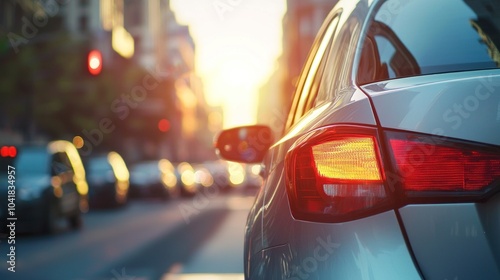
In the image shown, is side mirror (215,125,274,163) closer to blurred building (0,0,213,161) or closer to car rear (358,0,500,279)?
car rear (358,0,500,279)

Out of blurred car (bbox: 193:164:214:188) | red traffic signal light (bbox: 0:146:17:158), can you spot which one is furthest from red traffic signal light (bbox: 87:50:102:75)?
blurred car (bbox: 193:164:214:188)

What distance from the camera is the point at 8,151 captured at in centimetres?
1628

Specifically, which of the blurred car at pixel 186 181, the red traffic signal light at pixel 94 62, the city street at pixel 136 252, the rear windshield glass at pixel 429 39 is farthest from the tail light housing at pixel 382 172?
the blurred car at pixel 186 181

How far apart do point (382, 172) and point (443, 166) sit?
15 centimetres

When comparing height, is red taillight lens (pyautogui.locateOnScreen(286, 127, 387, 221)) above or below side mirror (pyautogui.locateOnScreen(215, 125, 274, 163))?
below

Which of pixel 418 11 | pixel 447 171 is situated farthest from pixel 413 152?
pixel 418 11

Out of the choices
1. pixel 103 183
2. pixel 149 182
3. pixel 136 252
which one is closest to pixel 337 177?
pixel 136 252

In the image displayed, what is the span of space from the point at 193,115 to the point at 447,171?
417ft

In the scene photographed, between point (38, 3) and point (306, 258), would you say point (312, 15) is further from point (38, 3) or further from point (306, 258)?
point (306, 258)

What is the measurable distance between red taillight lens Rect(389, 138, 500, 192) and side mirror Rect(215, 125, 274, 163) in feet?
6.44

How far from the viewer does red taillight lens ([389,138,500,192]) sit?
1.97 m

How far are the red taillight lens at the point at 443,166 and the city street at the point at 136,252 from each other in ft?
22.6

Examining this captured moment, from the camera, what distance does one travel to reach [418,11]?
266 cm

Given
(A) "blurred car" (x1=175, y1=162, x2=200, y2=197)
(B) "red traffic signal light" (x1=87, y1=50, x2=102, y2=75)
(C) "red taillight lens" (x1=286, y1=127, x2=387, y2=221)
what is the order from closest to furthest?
(C) "red taillight lens" (x1=286, y1=127, x2=387, y2=221) < (B) "red traffic signal light" (x1=87, y1=50, x2=102, y2=75) < (A) "blurred car" (x1=175, y1=162, x2=200, y2=197)
